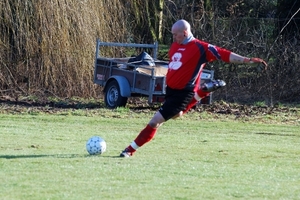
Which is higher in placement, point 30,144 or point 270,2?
point 270,2

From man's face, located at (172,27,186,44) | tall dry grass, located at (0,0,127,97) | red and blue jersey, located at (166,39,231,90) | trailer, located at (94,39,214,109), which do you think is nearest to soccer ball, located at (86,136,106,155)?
red and blue jersey, located at (166,39,231,90)

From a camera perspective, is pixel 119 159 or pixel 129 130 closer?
pixel 119 159

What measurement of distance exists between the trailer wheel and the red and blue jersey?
24.7ft

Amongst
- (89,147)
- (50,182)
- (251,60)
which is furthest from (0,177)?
(251,60)

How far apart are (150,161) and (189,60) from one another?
1562 mm

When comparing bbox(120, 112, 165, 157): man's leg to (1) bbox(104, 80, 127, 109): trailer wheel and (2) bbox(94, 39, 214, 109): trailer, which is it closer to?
(2) bbox(94, 39, 214, 109): trailer

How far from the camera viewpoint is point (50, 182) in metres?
8.06

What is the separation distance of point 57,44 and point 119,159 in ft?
36.4

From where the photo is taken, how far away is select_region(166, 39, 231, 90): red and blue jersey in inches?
398

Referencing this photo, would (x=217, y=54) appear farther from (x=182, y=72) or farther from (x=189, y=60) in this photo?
(x=182, y=72)

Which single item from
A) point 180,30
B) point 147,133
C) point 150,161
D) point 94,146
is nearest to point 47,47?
point 94,146

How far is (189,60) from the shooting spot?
10117mm

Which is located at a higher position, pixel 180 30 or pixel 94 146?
pixel 180 30

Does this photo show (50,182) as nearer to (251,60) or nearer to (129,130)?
(251,60)
